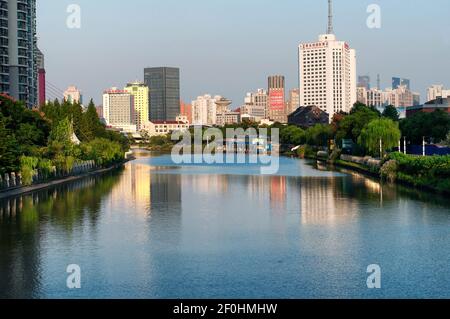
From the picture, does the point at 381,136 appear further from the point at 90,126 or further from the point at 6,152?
the point at 90,126

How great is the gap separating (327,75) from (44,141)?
112006 millimetres

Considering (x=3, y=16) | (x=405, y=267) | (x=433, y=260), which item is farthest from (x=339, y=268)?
(x=3, y=16)

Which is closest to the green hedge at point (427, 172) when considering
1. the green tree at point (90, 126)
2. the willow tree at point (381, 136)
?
the willow tree at point (381, 136)

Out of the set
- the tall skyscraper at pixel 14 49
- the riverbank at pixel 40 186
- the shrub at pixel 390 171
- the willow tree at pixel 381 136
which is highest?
the tall skyscraper at pixel 14 49

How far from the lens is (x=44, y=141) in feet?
150

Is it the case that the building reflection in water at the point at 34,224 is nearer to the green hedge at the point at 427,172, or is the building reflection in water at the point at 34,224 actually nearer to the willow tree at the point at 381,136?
the green hedge at the point at 427,172

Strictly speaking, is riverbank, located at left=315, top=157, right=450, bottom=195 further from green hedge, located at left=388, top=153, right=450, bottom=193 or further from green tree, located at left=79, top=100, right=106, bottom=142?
green tree, located at left=79, top=100, right=106, bottom=142

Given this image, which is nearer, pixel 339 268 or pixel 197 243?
pixel 339 268

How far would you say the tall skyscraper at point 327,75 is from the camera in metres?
151

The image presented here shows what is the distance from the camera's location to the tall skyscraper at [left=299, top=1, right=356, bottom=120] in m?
151

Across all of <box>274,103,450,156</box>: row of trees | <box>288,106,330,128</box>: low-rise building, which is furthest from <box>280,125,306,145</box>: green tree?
<box>274,103,450,156</box>: row of trees
